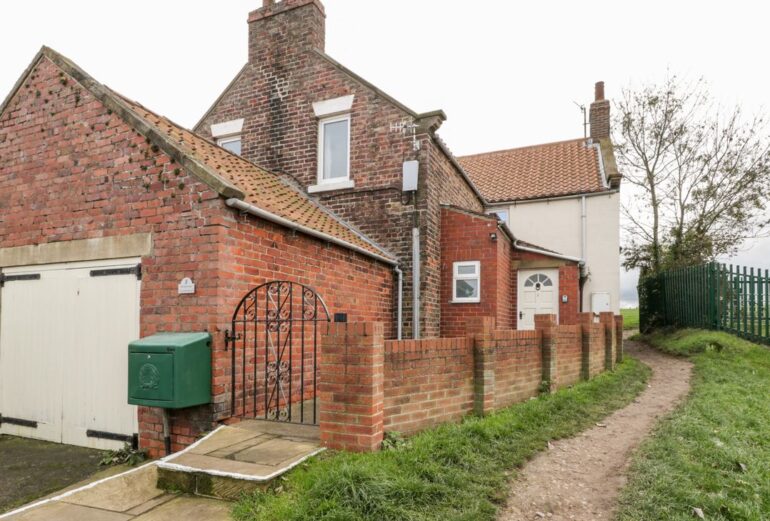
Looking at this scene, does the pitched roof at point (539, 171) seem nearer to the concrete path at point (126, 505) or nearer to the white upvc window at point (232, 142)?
the white upvc window at point (232, 142)

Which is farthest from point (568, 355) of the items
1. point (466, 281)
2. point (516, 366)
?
point (466, 281)

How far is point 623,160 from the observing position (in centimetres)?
2136

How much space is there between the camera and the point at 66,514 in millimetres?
3902

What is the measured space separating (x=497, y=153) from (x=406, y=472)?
18.4m

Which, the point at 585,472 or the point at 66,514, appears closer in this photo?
the point at 66,514

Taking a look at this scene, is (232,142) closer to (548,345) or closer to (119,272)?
(119,272)

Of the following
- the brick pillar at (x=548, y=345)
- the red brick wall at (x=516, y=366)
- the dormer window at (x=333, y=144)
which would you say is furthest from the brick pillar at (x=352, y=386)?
the dormer window at (x=333, y=144)

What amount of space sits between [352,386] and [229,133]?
30.3 ft

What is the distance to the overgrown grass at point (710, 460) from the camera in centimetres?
408

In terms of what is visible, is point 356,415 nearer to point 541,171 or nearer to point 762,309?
point 762,309

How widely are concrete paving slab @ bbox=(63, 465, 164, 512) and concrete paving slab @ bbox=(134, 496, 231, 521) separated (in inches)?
11.2

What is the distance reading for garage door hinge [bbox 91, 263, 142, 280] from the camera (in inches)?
241

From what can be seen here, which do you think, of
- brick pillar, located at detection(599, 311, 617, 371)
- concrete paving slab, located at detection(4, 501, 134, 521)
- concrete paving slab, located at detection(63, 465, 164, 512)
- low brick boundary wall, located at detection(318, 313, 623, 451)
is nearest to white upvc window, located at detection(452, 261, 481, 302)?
low brick boundary wall, located at detection(318, 313, 623, 451)

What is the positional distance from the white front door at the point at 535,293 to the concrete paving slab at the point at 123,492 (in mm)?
10520
